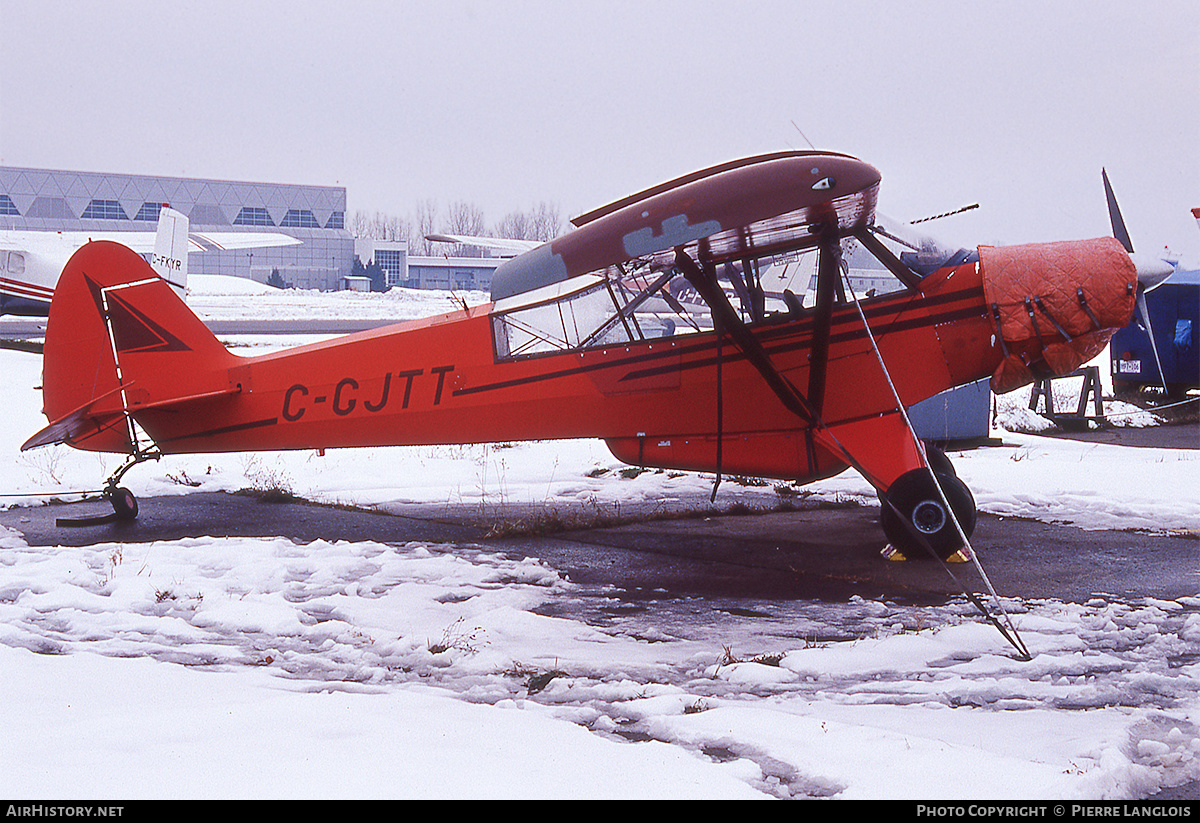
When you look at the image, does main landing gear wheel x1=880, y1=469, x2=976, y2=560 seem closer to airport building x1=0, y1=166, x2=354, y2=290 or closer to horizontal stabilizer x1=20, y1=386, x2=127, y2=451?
horizontal stabilizer x1=20, y1=386, x2=127, y2=451

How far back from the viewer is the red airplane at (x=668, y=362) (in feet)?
20.3

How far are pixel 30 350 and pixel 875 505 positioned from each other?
748 inches

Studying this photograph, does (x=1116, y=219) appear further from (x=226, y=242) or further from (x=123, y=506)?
(x=226, y=242)

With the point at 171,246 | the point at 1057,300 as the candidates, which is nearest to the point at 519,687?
the point at 1057,300

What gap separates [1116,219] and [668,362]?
3.60m

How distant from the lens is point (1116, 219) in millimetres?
7109

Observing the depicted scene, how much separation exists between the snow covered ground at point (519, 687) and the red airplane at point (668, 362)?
1.11 meters

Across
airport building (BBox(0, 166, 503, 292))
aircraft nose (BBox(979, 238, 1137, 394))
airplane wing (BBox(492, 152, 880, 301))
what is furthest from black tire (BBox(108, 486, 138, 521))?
airport building (BBox(0, 166, 503, 292))

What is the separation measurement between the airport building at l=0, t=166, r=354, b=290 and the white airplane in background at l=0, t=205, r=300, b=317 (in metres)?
42.1

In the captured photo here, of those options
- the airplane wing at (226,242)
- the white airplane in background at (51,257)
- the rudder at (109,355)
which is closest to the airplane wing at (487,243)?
the rudder at (109,355)

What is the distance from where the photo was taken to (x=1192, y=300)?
1686 cm

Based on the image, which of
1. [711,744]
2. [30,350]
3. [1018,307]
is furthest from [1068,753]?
[30,350]

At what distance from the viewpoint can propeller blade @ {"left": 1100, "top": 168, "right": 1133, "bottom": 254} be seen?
7.05 m

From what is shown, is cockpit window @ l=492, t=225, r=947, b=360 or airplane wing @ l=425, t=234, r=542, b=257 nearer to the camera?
cockpit window @ l=492, t=225, r=947, b=360
